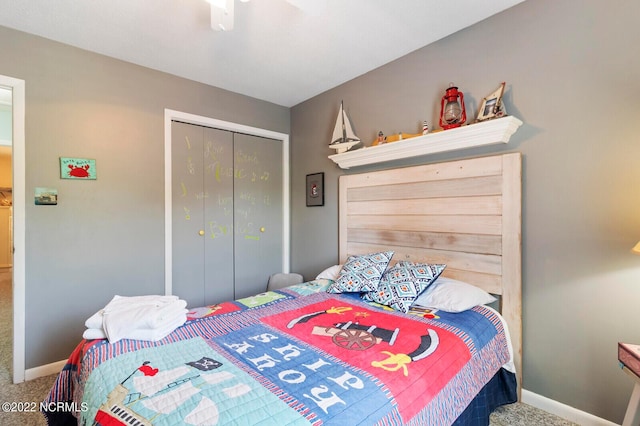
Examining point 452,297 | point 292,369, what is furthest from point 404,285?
point 292,369

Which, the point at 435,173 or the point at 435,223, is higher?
the point at 435,173

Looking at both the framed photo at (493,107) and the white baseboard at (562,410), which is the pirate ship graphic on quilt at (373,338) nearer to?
the white baseboard at (562,410)

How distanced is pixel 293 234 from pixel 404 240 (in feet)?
4.94

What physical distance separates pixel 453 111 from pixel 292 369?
6.21 ft

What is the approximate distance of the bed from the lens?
3.10ft

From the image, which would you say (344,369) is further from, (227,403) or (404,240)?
(404,240)

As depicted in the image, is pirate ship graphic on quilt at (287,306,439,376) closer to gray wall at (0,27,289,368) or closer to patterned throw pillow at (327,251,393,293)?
patterned throw pillow at (327,251,393,293)

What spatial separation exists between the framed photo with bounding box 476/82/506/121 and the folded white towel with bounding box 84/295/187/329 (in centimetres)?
213

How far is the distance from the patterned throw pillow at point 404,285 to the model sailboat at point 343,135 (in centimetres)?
126

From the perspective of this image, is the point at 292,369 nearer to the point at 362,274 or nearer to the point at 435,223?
the point at 362,274

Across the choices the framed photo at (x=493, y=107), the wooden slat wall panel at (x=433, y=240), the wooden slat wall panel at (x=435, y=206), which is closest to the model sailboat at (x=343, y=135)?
the wooden slat wall panel at (x=435, y=206)

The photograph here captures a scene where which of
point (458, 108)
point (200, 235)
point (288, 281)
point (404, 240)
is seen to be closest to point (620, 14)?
point (458, 108)

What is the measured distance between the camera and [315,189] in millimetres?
3209

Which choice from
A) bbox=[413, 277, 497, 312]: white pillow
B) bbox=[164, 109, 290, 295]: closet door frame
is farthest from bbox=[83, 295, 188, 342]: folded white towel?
bbox=[413, 277, 497, 312]: white pillow
